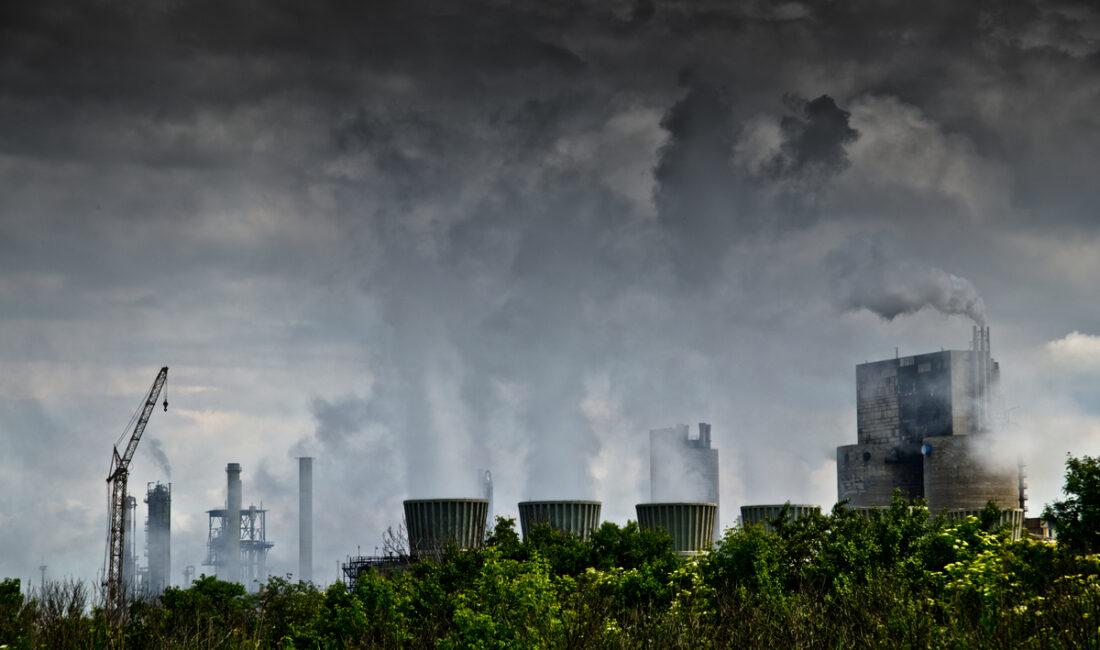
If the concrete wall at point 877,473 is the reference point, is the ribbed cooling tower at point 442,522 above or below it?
below

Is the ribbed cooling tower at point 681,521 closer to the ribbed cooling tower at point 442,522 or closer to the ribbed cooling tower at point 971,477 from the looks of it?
the ribbed cooling tower at point 442,522

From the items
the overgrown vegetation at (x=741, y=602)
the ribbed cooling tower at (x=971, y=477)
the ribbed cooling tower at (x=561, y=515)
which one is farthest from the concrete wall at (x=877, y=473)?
the overgrown vegetation at (x=741, y=602)

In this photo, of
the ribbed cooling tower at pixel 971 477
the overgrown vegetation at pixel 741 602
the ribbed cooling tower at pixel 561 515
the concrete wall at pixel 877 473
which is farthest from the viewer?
the concrete wall at pixel 877 473

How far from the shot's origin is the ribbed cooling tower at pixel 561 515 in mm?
83875

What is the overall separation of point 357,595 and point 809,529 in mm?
17554

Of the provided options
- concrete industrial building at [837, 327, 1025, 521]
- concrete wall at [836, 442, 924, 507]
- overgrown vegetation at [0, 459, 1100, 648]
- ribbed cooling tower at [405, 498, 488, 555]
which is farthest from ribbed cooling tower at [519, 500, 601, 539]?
concrete wall at [836, 442, 924, 507]

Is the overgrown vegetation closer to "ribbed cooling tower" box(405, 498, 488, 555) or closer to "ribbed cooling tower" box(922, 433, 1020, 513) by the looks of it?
"ribbed cooling tower" box(405, 498, 488, 555)

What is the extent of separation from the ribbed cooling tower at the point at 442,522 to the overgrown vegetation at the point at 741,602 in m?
15.4

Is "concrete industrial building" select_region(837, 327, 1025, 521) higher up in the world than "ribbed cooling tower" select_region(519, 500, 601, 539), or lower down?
higher up

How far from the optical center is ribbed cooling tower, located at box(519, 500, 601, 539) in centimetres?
8388

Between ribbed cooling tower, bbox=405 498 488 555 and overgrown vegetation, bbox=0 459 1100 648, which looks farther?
ribbed cooling tower, bbox=405 498 488 555

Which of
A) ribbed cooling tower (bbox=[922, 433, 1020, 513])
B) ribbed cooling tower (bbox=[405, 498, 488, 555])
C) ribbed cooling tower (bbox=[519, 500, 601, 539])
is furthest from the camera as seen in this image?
ribbed cooling tower (bbox=[922, 433, 1020, 513])

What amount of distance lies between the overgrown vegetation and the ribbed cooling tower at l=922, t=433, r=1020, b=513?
6228 cm

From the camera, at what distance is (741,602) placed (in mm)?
45531
